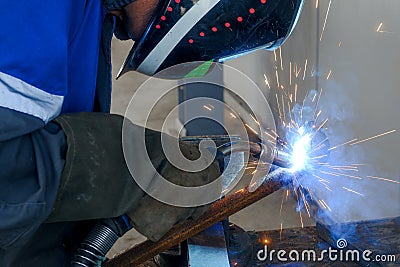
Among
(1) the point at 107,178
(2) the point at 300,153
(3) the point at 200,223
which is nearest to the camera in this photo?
(1) the point at 107,178

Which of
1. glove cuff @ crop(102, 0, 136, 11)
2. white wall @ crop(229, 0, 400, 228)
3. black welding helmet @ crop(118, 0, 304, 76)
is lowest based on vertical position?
glove cuff @ crop(102, 0, 136, 11)

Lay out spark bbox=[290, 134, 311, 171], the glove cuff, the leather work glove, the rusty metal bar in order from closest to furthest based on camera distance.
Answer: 1. the leather work glove
2. the glove cuff
3. the rusty metal bar
4. spark bbox=[290, 134, 311, 171]

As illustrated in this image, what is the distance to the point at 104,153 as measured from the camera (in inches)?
43.8

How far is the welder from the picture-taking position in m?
0.97

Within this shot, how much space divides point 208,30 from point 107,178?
432 millimetres

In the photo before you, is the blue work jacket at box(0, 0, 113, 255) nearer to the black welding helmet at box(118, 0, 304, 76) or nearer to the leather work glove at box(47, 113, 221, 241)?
the leather work glove at box(47, 113, 221, 241)

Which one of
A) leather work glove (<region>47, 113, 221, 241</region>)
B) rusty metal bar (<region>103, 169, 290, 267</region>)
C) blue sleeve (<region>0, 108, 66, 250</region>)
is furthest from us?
rusty metal bar (<region>103, 169, 290, 267</region>)

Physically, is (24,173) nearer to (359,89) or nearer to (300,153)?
(300,153)

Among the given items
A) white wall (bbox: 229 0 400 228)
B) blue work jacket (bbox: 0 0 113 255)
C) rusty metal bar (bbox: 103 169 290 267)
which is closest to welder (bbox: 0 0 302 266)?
blue work jacket (bbox: 0 0 113 255)

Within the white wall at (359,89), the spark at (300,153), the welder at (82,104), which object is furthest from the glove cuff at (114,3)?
the white wall at (359,89)

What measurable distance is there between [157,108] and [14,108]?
379cm

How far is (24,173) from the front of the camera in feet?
3.23

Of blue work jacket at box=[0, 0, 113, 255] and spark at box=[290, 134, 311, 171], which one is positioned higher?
spark at box=[290, 134, 311, 171]

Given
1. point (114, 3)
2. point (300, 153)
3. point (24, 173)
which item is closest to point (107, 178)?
point (24, 173)
